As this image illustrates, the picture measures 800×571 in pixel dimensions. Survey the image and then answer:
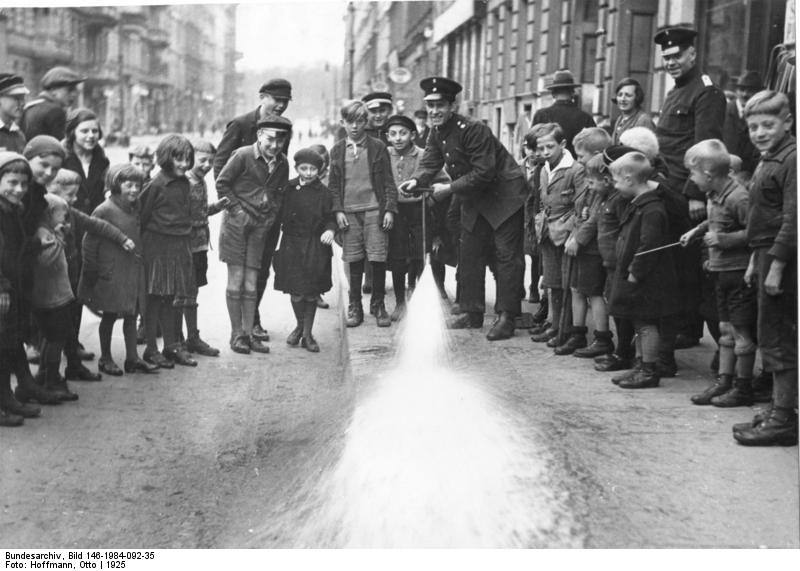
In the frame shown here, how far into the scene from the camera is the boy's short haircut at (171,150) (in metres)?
5.24

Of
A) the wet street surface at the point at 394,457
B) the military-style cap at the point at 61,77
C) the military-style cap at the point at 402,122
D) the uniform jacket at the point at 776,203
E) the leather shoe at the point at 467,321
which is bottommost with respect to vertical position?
the wet street surface at the point at 394,457

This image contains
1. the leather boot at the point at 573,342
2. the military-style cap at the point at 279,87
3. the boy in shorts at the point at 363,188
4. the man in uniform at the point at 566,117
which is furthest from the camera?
the man in uniform at the point at 566,117

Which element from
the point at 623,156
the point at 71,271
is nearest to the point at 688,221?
the point at 623,156

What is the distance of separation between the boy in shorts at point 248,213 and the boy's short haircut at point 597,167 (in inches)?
61.4

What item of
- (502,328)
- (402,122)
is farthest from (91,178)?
(502,328)

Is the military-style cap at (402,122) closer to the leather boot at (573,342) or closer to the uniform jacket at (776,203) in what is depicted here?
the leather boot at (573,342)

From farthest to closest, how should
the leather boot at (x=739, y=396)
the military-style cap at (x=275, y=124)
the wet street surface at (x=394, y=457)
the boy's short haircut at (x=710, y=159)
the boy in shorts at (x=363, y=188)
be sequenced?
the boy in shorts at (x=363, y=188)
the military-style cap at (x=275, y=124)
the boy's short haircut at (x=710, y=159)
the leather boot at (x=739, y=396)
the wet street surface at (x=394, y=457)

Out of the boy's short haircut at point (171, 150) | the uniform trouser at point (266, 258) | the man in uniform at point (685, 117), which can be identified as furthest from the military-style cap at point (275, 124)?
the man in uniform at point (685, 117)

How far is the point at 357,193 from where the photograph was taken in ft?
18.9

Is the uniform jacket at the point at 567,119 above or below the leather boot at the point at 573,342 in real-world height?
above

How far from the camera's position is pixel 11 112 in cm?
544

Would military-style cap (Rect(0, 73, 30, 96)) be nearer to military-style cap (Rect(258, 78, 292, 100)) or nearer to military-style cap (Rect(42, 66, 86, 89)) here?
military-style cap (Rect(42, 66, 86, 89))

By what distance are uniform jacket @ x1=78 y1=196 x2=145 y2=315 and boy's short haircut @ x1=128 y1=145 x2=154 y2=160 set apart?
26 cm

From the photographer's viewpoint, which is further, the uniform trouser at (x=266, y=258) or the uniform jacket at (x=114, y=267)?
the uniform trouser at (x=266, y=258)
